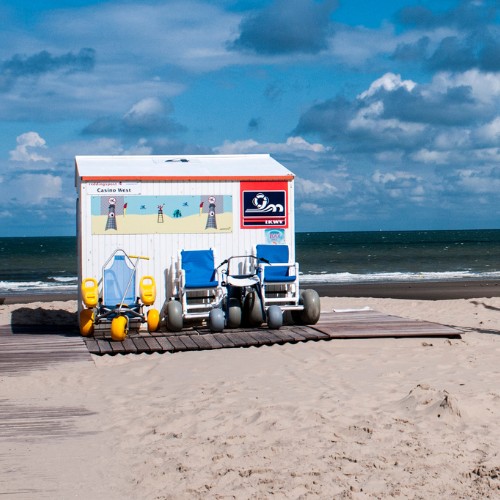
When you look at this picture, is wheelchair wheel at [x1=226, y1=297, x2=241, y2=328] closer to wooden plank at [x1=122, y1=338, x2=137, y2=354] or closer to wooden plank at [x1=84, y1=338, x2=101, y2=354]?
Answer: wooden plank at [x1=122, y1=338, x2=137, y2=354]

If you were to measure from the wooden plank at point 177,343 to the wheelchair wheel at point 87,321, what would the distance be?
3.32ft

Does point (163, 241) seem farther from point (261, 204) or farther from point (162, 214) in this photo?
point (261, 204)

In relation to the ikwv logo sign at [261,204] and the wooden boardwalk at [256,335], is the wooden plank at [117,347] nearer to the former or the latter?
the wooden boardwalk at [256,335]

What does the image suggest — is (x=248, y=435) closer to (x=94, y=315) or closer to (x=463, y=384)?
(x=463, y=384)

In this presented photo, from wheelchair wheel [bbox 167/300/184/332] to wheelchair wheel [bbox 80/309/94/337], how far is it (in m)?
0.95

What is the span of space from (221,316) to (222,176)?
2.05 meters

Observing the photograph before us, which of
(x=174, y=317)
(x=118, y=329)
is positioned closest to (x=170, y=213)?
(x=174, y=317)

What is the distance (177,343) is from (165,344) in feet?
0.45

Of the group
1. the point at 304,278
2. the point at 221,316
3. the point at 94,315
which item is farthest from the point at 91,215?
the point at 304,278

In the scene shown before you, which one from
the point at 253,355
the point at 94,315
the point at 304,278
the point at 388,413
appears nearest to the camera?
the point at 388,413

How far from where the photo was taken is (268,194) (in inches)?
336

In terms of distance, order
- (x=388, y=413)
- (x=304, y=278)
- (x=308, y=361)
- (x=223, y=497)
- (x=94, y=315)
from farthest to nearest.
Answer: (x=304, y=278) → (x=94, y=315) → (x=308, y=361) → (x=388, y=413) → (x=223, y=497)

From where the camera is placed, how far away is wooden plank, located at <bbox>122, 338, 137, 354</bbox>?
22.0ft

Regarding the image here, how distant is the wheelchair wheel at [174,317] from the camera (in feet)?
25.4
